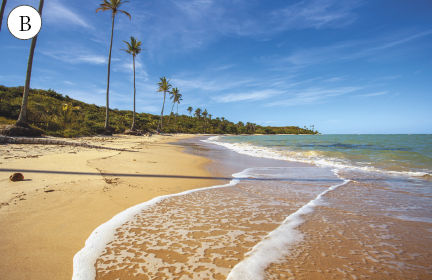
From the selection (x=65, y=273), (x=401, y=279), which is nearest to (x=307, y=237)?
(x=401, y=279)

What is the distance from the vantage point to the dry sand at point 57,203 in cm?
174

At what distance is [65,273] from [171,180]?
3.51m

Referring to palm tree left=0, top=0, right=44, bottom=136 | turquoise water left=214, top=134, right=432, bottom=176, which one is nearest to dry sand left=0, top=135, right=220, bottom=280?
palm tree left=0, top=0, right=44, bottom=136

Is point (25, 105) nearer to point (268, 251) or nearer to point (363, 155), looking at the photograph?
point (268, 251)

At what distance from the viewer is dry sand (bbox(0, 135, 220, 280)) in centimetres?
174

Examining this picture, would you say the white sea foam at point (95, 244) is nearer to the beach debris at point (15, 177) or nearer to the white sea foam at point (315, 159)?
the beach debris at point (15, 177)

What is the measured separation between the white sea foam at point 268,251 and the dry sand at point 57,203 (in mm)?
1433

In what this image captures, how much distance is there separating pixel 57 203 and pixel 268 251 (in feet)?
10.2

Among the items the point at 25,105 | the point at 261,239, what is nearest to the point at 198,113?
the point at 25,105

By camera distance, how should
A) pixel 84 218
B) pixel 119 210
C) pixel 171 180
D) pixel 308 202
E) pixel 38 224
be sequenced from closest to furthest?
1. pixel 38 224
2. pixel 84 218
3. pixel 119 210
4. pixel 308 202
5. pixel 171 180

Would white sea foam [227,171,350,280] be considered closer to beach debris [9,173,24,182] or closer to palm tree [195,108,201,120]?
beach debris [9,173,24,182]

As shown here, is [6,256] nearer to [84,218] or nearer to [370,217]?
[84,218]

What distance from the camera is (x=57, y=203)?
299cm

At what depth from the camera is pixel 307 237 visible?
2.42 meters
